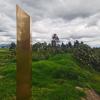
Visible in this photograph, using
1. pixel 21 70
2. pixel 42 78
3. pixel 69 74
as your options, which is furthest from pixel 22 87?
pixel 69 74

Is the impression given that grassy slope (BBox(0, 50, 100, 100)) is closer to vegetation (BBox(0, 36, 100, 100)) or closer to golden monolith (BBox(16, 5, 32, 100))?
vegetation (BBox(0, 36, 100, 100))

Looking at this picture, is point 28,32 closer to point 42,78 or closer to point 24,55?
point 24,55

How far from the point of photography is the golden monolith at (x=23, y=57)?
361 cm

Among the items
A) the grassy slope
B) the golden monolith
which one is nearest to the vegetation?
the grassy slope

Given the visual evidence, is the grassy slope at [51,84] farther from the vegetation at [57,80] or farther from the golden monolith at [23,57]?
the golden monolith at [23,57]

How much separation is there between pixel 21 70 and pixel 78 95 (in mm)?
27518

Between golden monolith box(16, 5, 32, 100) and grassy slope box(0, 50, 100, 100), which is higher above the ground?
golden monolith box(16, 5, 32, 100)

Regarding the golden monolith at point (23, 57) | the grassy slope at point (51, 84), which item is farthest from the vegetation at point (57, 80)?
the golden monolith at point (23, 57)

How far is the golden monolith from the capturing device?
3607 mm

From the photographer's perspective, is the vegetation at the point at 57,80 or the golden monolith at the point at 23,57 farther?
the vegetation at the point at 57,80

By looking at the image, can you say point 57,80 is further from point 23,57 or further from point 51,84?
point 23,57

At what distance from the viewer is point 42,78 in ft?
133

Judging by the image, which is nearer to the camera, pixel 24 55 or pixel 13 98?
pixel 24 55

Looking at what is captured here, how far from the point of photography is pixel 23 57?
362 centimetres
